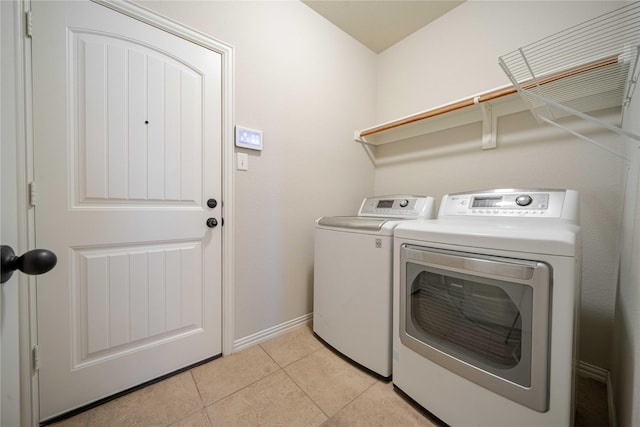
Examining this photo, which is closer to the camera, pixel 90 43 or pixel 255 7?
pixel 90 43

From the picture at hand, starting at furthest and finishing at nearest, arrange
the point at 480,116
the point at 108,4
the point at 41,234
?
the point at 480,116 → the point at 108,4 → the point at 41,234

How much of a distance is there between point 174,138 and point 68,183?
488 mm

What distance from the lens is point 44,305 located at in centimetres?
101

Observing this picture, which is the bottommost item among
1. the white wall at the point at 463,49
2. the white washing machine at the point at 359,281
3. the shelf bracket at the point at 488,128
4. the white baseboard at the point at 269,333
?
the white baseboard at the point at 269,333

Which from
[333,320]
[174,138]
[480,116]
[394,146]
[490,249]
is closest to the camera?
[490,249]

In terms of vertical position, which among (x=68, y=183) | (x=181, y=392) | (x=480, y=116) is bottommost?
(x=181, y=392)

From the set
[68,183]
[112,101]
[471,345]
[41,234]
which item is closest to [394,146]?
[471,345]

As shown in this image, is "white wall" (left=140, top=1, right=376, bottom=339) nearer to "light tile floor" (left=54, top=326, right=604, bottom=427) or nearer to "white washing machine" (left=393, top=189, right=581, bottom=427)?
"light tile floor" (left=54, top=326, right=604, bottom=427)

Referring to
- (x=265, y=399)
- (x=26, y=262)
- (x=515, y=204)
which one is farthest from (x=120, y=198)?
(x=515, y=204)

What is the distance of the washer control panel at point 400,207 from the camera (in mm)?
1542

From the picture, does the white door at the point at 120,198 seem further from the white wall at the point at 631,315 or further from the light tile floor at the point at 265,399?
the white wall at the point at 631,315

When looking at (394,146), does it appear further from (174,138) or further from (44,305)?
(44,305)

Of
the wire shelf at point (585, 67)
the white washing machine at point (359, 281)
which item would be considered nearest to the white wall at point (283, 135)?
the white washing machine at point (359, 281)

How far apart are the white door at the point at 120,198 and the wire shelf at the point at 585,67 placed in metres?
1.57
